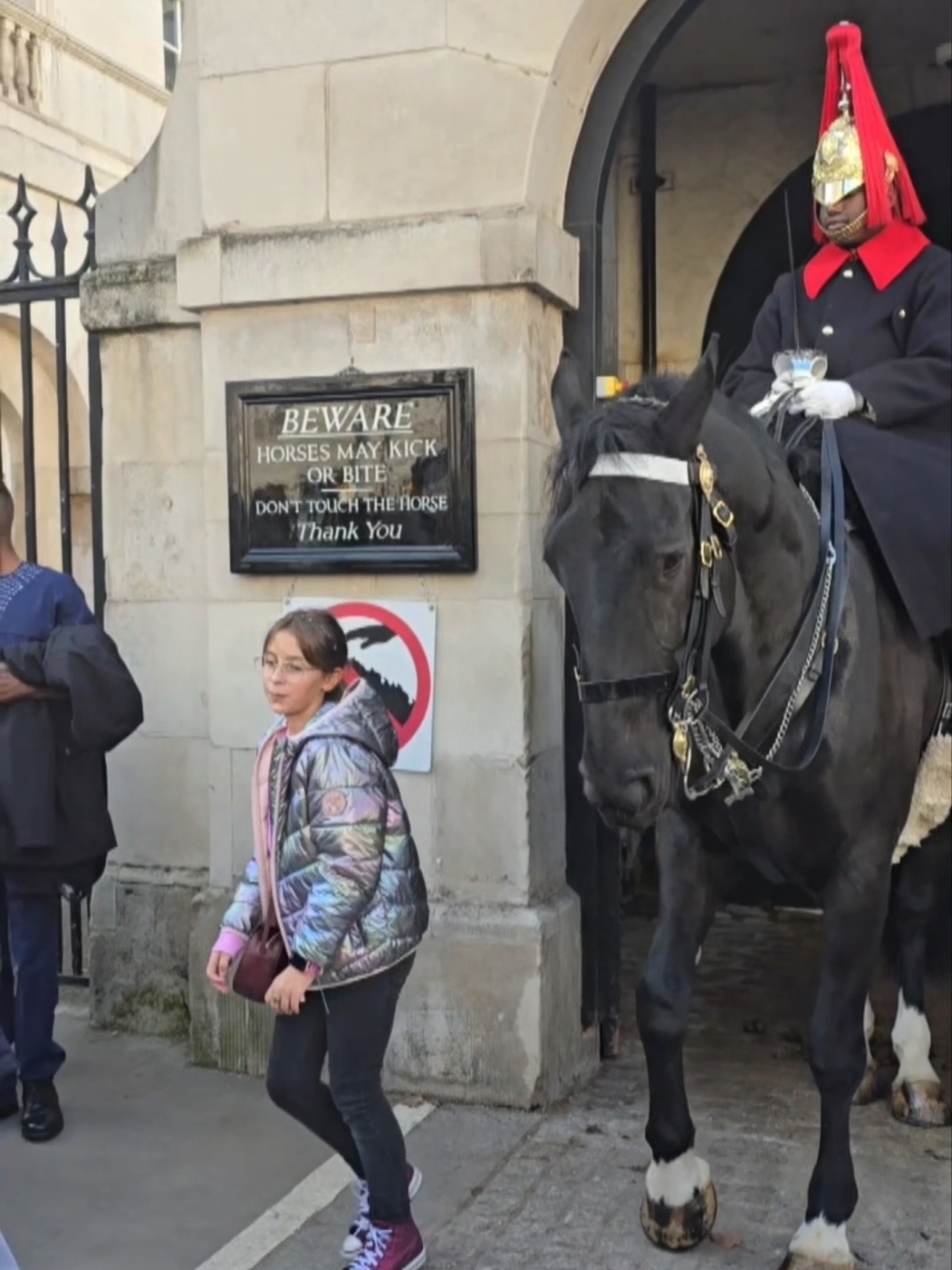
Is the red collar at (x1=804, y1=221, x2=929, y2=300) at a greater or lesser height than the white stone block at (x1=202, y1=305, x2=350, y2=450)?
greater

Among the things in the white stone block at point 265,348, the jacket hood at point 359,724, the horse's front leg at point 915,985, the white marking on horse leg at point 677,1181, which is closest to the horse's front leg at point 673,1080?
the white marking on horse leg at point 677,1181

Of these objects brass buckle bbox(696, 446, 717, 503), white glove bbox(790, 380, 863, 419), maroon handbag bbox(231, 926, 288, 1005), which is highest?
white glove bbox(790, 380, 863, 419)

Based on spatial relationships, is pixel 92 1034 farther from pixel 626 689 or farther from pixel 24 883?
pixel 626 689

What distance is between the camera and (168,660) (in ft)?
17.4

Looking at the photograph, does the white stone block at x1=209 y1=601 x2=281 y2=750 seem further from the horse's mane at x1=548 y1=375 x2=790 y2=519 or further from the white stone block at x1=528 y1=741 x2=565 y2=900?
the horse's mane at x1=548 y1=375 x2=790 y2=519

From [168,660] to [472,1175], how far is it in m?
2.18

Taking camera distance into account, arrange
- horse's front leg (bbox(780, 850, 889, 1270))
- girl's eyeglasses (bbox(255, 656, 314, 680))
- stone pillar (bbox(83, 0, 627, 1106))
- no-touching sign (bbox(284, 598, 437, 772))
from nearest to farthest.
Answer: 1. girl's eyeglasses (bbox(255, 656, 314, 680))
2. horse's front leg (bbox(780, 850, 889, 1270))
3. stone pillar (bbox(83, 0, 627, 1106))
4. no-touching sign (bbox(284, 598, 437, 772))

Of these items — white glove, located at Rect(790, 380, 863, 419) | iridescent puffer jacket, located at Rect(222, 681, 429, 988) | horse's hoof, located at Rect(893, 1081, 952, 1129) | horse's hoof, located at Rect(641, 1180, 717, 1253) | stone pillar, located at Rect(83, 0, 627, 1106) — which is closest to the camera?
iridescent puffer jacket, located at Rect(222, 681, 429, 988)

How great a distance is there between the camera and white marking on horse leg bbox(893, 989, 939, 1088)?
15.0 feet

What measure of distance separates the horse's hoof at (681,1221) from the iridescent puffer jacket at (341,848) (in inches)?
40.1

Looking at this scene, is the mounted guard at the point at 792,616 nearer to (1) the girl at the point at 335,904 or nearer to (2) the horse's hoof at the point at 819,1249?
(2) the horse's hoof at the point at 819,1249

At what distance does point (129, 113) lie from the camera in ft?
46.4

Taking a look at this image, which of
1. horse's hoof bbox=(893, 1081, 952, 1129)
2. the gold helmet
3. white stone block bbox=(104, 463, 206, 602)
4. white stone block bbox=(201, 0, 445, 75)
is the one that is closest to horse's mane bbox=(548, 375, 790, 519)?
the gold helmet

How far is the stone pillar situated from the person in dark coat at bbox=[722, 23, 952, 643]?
842 millimetres
